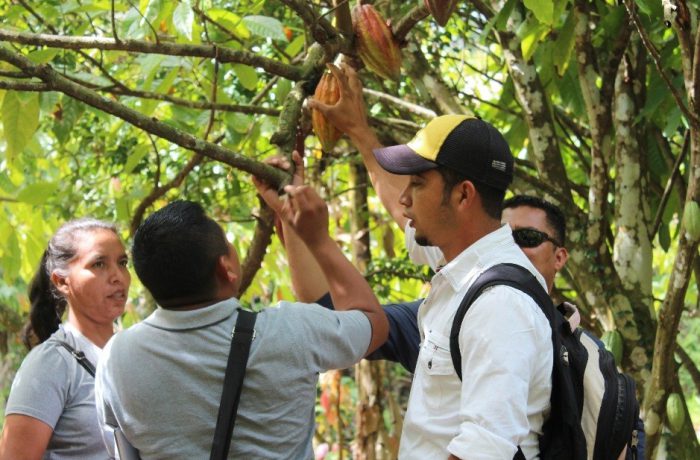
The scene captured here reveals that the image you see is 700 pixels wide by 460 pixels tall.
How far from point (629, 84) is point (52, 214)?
8.79 ft

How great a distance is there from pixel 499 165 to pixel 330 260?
394mm

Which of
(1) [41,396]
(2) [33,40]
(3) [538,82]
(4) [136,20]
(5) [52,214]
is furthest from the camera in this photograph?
(5) [52,214]

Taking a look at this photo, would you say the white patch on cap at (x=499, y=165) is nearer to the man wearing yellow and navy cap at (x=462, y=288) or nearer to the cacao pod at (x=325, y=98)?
the man wearing yellow and navy cap at (x=462, y=288)

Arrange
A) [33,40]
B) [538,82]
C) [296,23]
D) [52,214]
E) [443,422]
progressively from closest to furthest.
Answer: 1. [443,422]
2. [33,40]
3. [538,82]
4. [296,23]
5. [52,214]

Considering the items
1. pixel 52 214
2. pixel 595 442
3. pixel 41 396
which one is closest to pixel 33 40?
pixel 41 396

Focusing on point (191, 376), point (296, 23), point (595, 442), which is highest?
point (296, 23)

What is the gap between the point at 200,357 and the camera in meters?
1.70

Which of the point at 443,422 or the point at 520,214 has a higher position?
the point at 520,214

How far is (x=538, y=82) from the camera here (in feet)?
10.5

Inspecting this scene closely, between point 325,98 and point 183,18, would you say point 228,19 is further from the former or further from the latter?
point 325,98

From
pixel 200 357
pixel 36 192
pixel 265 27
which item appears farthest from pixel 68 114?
pixel 200 357

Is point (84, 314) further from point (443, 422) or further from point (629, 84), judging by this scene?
point (629, 84)

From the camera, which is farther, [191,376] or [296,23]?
[296,23]

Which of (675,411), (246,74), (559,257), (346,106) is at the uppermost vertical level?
(246,74)
